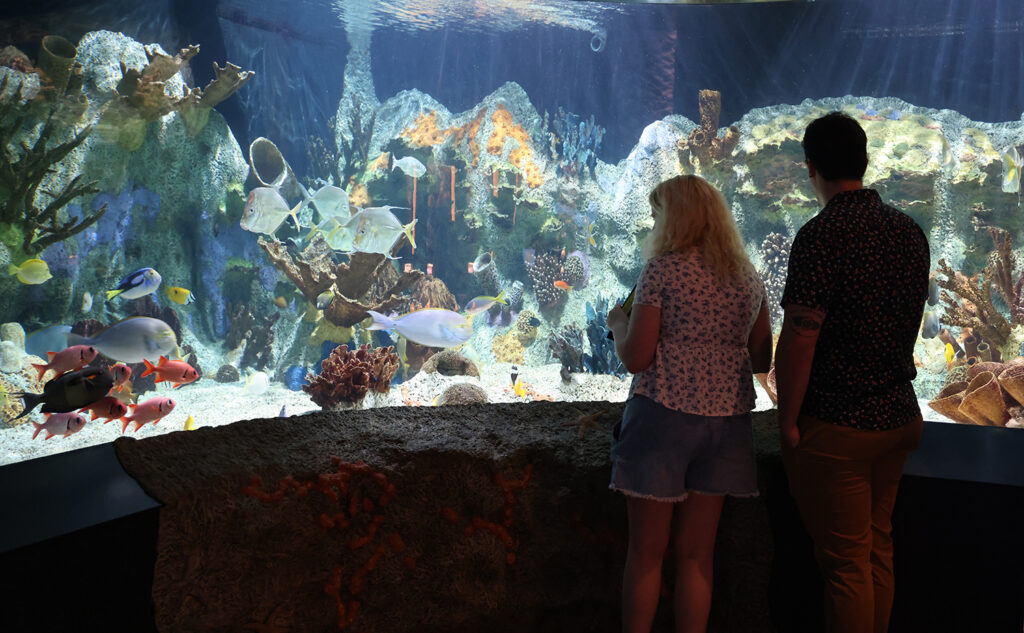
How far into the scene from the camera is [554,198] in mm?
11359

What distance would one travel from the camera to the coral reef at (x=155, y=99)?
27.2 ft

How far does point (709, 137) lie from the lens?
1033 cm

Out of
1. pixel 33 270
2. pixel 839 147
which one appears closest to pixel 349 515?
pixel 839 147

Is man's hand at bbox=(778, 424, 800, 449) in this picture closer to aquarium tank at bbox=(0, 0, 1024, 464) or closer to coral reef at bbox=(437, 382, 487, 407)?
aquarium tank at bbox=(0, 0, 1024, 464)

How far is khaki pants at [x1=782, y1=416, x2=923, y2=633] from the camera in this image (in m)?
1.62

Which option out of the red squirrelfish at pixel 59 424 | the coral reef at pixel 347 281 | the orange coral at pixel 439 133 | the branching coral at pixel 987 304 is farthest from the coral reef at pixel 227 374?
the branching coral at pixel 987 304

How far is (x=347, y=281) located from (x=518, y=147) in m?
4.54

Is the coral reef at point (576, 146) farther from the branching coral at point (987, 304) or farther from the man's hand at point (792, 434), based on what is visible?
the man's hand at point (792, 434)

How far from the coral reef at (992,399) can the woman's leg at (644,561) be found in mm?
5555

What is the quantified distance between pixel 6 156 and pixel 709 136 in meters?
9.77

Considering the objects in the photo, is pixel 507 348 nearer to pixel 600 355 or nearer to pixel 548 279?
pixel 548 279

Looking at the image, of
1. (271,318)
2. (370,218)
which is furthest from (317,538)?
(271,318)

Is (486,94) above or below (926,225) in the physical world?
above

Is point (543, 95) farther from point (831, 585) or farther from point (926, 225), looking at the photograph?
point (831, 585)
